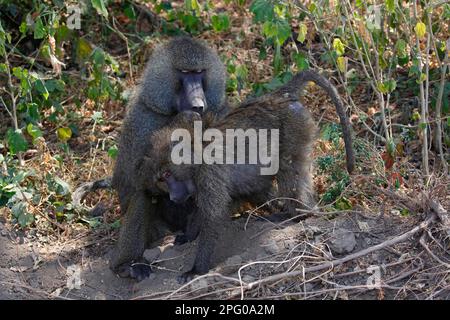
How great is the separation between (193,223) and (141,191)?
1.27 ft

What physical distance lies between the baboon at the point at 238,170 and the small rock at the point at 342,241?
0.42 meters

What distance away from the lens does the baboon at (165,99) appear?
5367 mm

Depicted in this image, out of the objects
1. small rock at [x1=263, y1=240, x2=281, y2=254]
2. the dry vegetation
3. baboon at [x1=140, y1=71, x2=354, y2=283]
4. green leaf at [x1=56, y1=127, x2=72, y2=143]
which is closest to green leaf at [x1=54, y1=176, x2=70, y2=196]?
the dry vegetation

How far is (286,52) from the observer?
7309mm

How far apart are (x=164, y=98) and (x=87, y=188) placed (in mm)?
1029

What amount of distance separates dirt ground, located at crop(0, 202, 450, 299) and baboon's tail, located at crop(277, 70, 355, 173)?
0.47 meters

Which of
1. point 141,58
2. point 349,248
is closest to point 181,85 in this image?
point 349,248

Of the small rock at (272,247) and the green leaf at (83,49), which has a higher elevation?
the green leaf at (83,49)

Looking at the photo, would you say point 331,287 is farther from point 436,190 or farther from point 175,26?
point 175,26

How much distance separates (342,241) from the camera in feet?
15.7

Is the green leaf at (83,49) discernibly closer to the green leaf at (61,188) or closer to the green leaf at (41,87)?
the green leaf at (41,87)

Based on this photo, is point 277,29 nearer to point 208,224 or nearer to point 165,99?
point 165,99

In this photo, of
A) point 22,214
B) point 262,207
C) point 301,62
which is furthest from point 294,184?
point 22,214

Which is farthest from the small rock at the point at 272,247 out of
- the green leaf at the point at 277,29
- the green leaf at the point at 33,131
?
the green leaf at the point at 33,131
